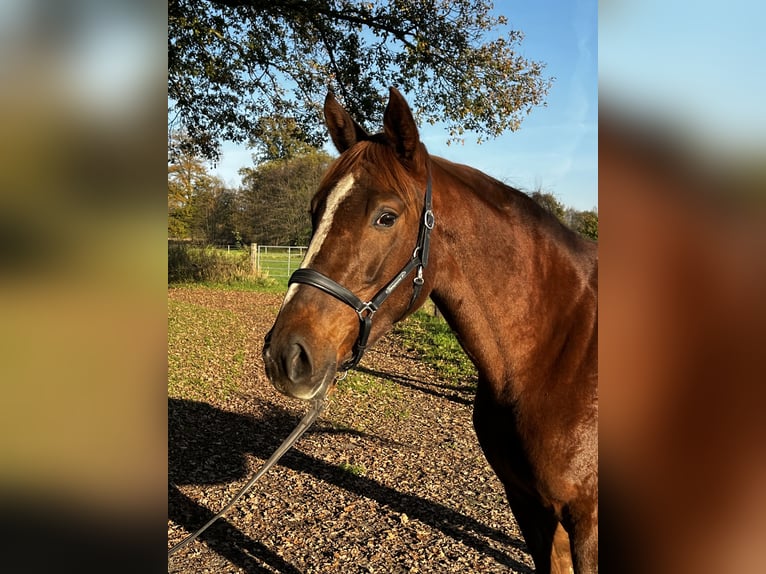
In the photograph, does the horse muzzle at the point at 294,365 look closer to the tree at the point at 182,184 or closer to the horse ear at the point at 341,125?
the horse ear at the point at 341,125

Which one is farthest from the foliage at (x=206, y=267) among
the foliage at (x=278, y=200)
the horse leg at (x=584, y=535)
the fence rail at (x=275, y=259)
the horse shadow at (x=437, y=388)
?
the horse leg at (x=584, y=535)

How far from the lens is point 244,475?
5523 millimetres

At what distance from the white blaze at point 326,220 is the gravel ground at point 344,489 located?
2.95 meters

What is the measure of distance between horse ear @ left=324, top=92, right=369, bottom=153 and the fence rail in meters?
20.6

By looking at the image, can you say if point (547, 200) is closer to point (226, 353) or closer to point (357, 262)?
point (357, 262)

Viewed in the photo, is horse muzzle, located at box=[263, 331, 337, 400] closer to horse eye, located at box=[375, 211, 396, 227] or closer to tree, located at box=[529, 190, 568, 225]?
horse eye, located at box=[375, 211, 396, 227]

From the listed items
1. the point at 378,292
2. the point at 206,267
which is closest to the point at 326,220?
the point at 378,292

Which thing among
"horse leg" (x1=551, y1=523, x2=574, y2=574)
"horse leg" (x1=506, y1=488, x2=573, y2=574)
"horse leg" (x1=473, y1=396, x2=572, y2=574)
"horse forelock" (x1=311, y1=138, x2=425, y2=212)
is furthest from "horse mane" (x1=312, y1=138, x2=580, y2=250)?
"horse leg" (x1=551, y1=523, x2=574, y2=574)

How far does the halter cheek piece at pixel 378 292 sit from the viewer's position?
1763 mm

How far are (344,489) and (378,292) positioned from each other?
3.82 metres
